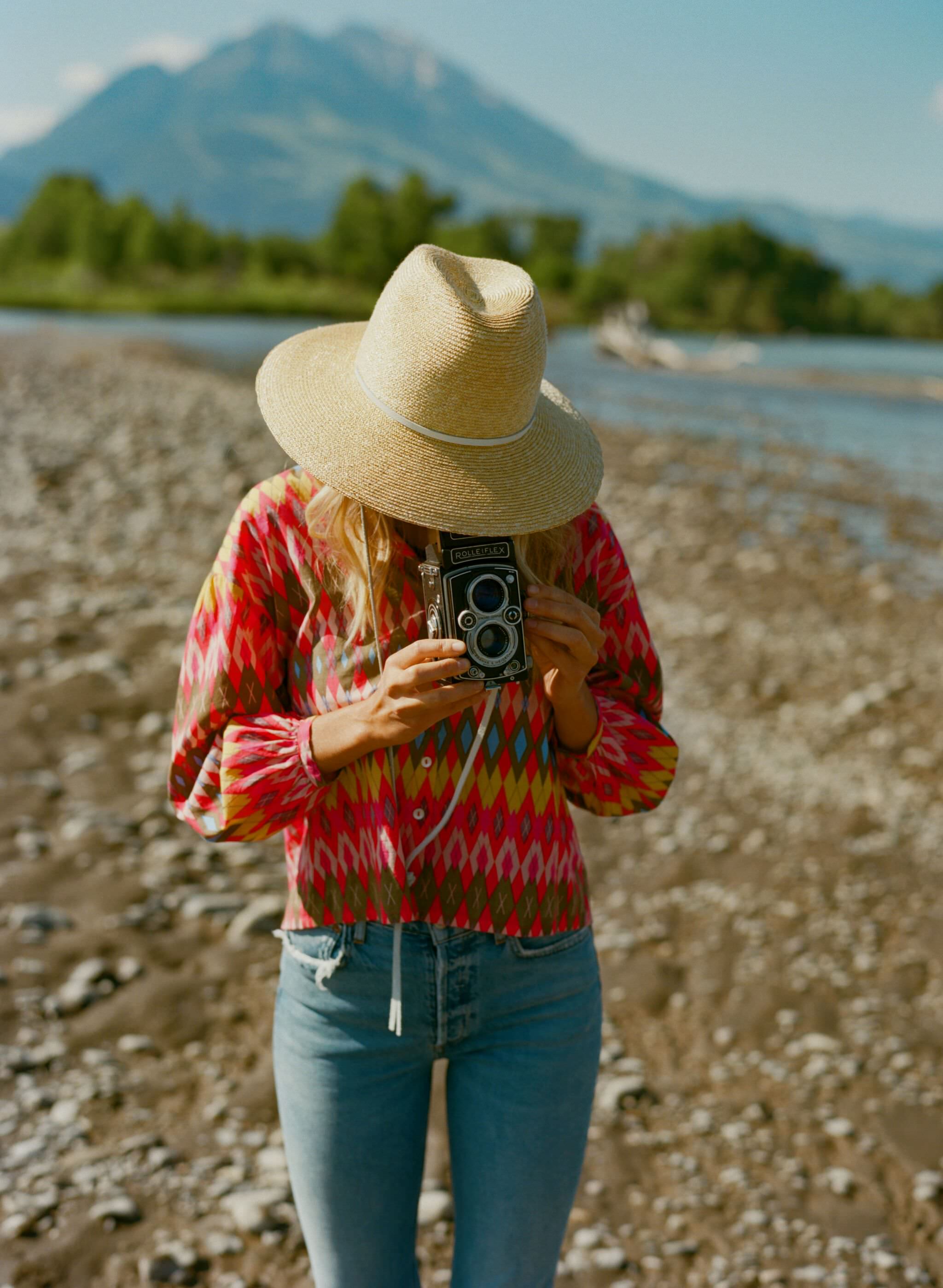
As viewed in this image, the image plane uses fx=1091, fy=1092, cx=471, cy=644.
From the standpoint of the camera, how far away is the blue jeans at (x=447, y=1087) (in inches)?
75.6

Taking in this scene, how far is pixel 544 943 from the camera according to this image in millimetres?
1977

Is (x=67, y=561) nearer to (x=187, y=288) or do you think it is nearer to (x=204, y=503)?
(x=204, y=503)

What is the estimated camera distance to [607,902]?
17.5 ft

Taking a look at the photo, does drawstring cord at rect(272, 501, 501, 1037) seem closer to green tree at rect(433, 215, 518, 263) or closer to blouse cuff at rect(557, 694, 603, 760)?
blouse cuff at rect(557, 694, 603, 760)

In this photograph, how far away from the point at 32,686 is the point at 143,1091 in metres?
3.78

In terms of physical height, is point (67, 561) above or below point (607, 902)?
below

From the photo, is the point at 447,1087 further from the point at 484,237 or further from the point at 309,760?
the point at 484,237

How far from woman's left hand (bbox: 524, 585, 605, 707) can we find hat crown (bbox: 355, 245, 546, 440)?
297 millimetres

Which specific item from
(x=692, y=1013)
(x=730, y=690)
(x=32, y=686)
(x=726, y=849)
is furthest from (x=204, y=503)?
(x=692, y=1013)

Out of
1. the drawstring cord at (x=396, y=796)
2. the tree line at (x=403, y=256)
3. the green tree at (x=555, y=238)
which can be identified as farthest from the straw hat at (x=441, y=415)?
the green tree at (x=555, y=238)

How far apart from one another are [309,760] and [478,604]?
15.5 inches

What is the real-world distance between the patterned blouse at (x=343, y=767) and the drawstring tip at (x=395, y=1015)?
0.47 feet

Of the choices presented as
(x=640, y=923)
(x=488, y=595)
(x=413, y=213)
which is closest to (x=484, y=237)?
(x=413, y=213)

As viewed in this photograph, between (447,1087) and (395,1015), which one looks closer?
(395,1015)
